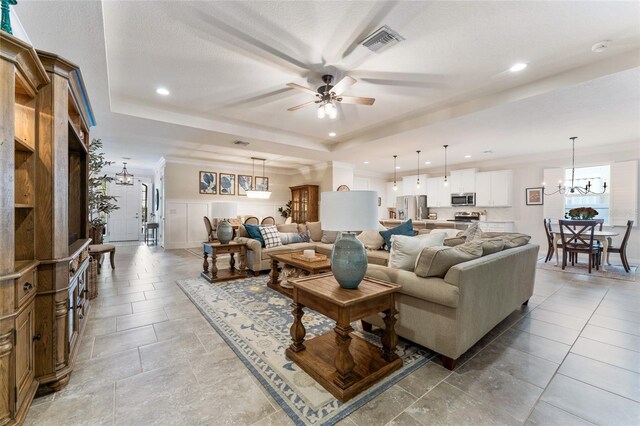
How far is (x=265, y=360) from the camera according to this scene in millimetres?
2035

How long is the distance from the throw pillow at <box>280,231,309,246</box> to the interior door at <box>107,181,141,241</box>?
7.94 m

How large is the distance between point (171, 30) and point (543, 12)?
3.16 meters

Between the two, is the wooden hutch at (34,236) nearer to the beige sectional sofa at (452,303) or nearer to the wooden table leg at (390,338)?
the wooden table leg at (390,338)

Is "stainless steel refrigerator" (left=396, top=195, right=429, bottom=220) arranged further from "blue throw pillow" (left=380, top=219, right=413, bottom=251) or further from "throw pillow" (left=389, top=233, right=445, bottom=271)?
"throw pillow" (left=389, top=233, right=445, bottom=271)

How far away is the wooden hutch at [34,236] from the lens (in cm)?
128

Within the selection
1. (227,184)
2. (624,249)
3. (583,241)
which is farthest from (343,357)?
(227,184)

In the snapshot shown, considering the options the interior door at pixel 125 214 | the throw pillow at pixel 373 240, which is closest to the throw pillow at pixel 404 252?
the throw pillow at pixel 373 240

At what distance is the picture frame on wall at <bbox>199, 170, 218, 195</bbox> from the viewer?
324 inches

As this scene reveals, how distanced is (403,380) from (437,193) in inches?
305

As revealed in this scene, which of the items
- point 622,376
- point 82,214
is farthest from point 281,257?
point 622,376

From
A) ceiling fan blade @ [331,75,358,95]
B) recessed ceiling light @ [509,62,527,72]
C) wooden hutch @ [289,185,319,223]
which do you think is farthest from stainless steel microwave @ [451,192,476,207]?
ceiling fan blade @ [331,75,358,95]

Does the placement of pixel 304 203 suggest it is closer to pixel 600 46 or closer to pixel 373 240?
pixel 373 240

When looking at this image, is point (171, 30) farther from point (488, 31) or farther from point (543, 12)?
point (543, 12)

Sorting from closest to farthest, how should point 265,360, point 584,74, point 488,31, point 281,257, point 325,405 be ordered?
point 325,405 → point 265,360 → point 488,31 → point 584,74 → point 281,257
